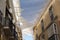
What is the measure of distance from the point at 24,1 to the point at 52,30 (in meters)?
4.91

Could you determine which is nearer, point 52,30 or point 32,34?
point 52,30

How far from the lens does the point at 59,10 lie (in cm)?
1669

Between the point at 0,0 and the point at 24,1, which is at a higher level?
the point at 24,1

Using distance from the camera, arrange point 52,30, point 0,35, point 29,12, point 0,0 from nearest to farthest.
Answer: point 0,0, point 0,35, point 29,12, point 52,30

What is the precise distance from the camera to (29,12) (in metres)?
15.7

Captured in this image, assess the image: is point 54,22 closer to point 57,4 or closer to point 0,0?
point 57,4

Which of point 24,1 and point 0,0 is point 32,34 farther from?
point 0,0

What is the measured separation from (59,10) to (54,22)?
1.21 m

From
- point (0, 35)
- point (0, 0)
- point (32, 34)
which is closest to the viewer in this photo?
point (0, 0)

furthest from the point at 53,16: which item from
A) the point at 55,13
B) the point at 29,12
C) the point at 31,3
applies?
the point at 31,3

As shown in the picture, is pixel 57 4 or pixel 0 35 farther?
pixel 57 4

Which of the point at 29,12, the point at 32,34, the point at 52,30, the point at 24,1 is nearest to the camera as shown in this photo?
the point at 24,1

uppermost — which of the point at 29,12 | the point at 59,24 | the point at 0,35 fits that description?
the point at 29,12

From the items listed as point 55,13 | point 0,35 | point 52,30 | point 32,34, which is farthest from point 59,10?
point 32,34
